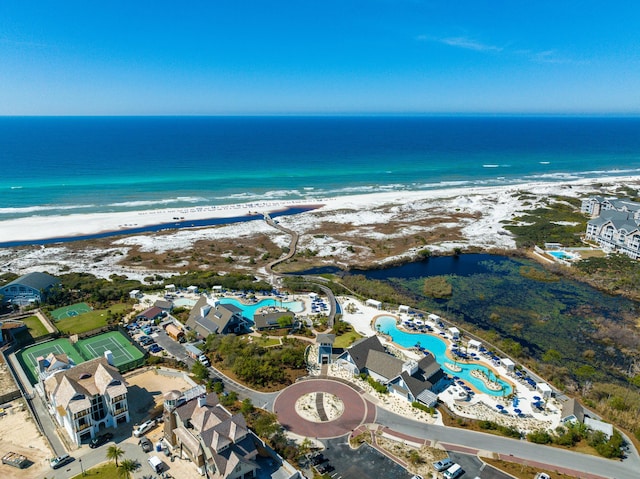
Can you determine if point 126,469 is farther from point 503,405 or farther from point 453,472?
point 503,405

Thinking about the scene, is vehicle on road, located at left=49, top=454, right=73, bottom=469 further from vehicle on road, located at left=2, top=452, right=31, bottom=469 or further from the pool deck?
the pool deck

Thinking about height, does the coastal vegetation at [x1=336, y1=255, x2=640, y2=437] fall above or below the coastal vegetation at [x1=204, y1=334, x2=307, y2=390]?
below

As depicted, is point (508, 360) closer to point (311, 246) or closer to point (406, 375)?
point (406, 375)

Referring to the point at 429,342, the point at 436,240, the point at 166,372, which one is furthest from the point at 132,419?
the point at 436,240

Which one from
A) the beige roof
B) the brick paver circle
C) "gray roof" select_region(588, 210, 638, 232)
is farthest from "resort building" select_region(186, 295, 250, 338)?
"gray roof" select_region(588, 210, 638, 232)

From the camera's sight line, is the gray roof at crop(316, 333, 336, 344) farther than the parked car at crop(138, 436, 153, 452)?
Yes

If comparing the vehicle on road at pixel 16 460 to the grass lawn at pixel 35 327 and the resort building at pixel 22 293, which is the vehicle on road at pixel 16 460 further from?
the resort building at pixel 22 293
